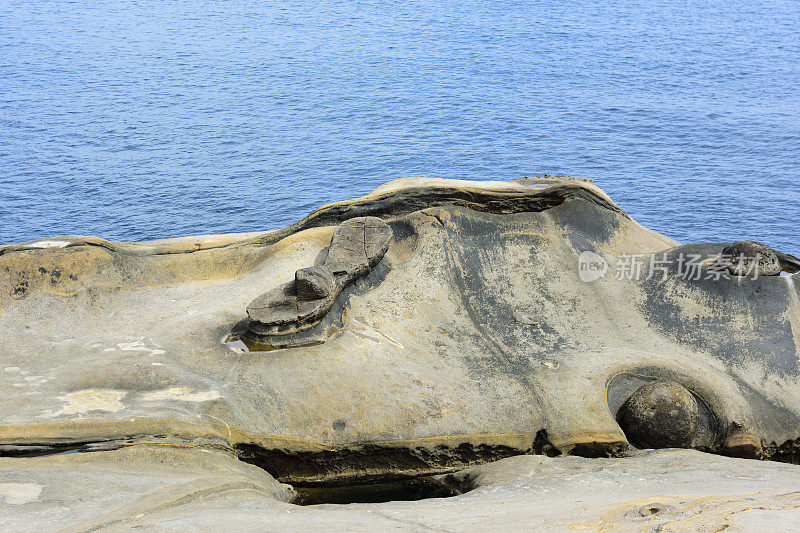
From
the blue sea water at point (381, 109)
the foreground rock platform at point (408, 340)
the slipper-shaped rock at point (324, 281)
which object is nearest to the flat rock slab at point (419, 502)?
the foreground rock platform at point (408, 340)

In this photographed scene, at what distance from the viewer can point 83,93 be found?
33.3ft

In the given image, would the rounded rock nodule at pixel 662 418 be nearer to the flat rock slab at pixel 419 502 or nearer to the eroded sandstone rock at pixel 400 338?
the eroded sandstone rock at pixel 400 338

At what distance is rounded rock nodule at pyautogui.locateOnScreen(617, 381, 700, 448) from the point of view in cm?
366

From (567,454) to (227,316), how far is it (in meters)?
1.82

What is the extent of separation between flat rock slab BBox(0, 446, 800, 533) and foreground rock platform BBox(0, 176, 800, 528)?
0.16 meters

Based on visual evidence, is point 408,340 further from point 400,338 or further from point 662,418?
point 662,418

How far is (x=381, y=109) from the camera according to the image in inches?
383

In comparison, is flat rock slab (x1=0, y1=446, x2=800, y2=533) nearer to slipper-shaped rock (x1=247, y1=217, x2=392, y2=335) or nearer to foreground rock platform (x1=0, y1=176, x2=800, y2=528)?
foreground rock platform (x1=0, y1=176, x2=800, y2=528)

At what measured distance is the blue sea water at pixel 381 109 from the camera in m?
7.78

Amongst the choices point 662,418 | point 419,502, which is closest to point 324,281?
point 419,502

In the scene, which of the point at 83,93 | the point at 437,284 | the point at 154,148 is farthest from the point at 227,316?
the point at 83,93

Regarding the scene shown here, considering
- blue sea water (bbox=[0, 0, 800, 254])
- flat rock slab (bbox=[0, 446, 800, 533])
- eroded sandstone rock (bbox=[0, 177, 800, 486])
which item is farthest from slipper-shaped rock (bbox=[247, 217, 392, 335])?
blue sea water (bbox=[0, 0, 800, 254])

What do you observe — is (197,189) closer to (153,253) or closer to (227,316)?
(153,253)

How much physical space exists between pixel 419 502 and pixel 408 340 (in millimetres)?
1170
